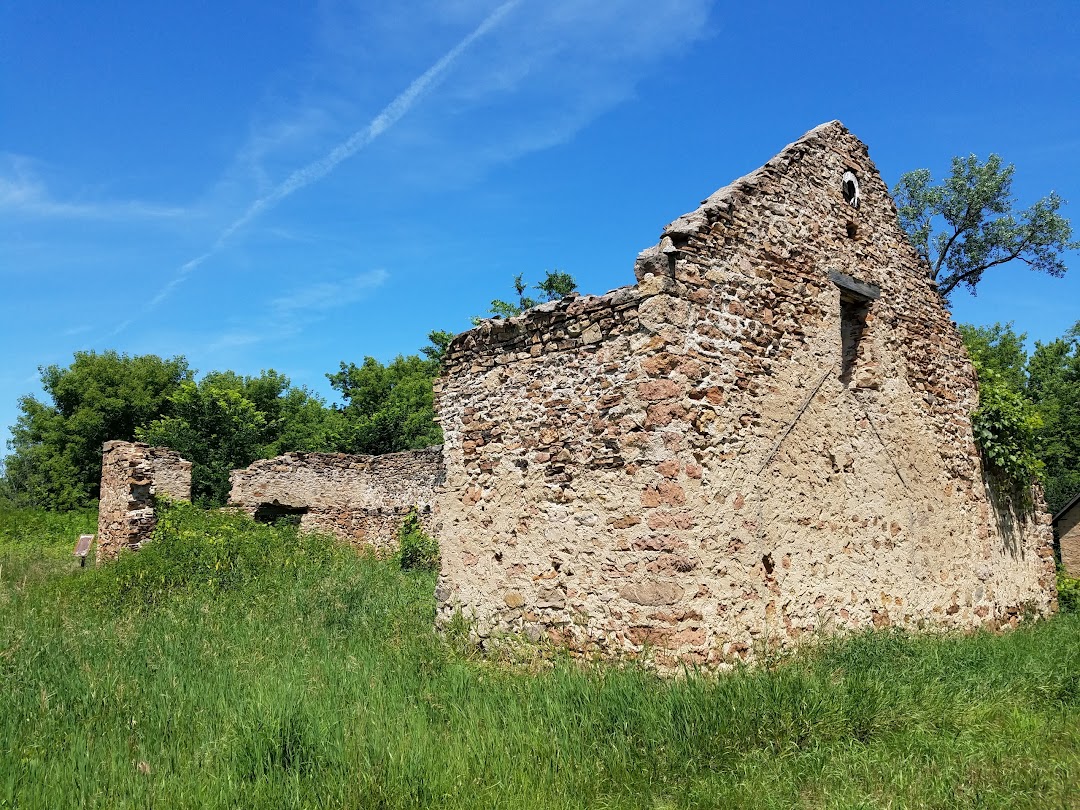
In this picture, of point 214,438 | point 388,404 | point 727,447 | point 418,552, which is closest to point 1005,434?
Result: point 727,447

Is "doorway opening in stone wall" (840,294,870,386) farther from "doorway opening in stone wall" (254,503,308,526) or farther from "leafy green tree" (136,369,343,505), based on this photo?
"leafy green tree" (136,369,343,505)

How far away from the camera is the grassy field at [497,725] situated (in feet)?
13.3

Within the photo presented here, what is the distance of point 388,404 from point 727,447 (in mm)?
30098

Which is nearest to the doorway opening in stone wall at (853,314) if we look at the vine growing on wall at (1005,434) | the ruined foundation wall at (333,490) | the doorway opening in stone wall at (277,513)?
the vine growing on wall at (1005,434)

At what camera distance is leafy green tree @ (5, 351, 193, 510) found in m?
33.5

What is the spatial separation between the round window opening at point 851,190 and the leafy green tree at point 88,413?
32086mm

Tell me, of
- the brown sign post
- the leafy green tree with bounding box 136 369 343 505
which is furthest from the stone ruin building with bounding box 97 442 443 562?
the leafy green tree with bounding box 136 369 343 505

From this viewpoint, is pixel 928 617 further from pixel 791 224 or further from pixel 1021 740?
pixel 791 224

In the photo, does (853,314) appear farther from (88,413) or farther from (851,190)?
(88,413)

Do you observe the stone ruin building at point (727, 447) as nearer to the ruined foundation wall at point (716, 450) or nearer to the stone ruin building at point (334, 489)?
the ruined foundation wall at point (716, 450)

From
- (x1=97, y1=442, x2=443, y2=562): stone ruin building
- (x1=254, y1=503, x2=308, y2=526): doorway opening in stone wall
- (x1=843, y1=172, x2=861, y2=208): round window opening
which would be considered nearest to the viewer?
(x1=843, y1=172, x2=861, y2=208): round window opening

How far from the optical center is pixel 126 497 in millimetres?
13648

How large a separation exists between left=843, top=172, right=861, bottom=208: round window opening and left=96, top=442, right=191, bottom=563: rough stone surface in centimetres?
1274

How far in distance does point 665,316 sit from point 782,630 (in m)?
2.96
